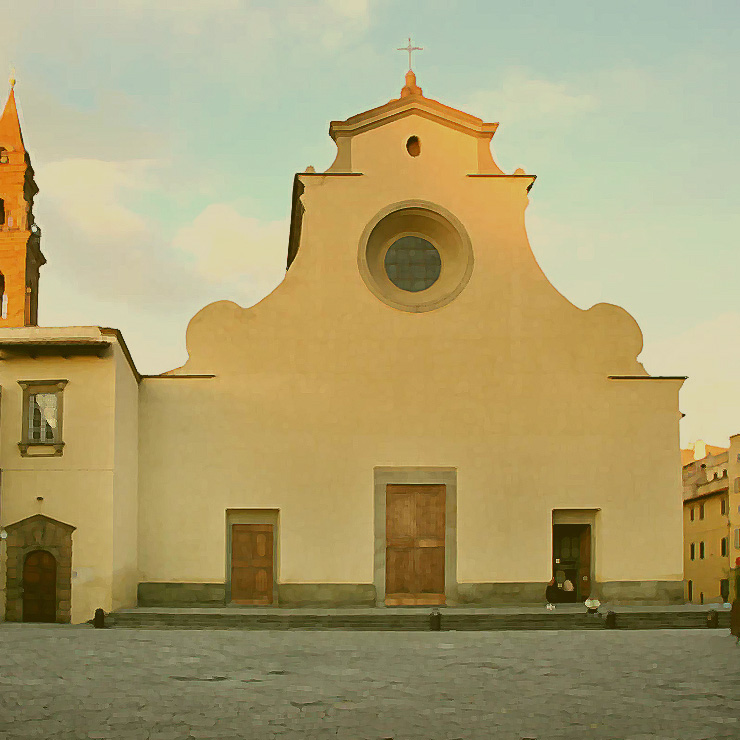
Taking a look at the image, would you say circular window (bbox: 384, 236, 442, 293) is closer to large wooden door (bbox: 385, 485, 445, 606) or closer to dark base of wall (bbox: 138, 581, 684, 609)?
large wooden door (bbox: 385, 485, 445, 606)

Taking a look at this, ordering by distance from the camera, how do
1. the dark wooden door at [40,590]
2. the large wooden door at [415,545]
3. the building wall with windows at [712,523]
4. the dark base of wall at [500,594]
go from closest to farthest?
the dark wooden door at [40,590], the dark base of wall at [500,594], the large wooden door at [415,545], the building wall with windows at [712,523]

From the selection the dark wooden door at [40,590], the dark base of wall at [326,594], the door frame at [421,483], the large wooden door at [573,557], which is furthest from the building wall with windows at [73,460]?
the large wooden door at [573,557]

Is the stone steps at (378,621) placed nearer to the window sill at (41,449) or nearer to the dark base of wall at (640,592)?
the dark base of wall at (640,592)

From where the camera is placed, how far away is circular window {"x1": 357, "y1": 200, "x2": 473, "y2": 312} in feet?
88.1

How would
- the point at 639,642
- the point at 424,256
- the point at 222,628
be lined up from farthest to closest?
the point at 424,256
the point at 222,628
the point at 639,642

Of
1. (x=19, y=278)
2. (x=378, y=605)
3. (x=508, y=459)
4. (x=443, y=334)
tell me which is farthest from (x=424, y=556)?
(x=19, y=278)

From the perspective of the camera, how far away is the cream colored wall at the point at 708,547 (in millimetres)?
60653

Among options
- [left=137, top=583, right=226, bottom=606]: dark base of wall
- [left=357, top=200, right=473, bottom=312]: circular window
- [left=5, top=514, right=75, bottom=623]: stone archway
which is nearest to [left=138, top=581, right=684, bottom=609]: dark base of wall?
[left=137, top=583, right=226, bottom=606]: dark base of wall

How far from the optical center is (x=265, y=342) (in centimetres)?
2639

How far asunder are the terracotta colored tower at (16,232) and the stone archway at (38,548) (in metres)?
16.9

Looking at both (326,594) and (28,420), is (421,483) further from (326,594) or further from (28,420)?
(28,420)

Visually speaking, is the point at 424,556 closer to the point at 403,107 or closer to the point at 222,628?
the point at 222,628

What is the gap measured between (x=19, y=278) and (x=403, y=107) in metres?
19.4

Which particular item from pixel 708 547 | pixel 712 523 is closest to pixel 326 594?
pixel 712 523
